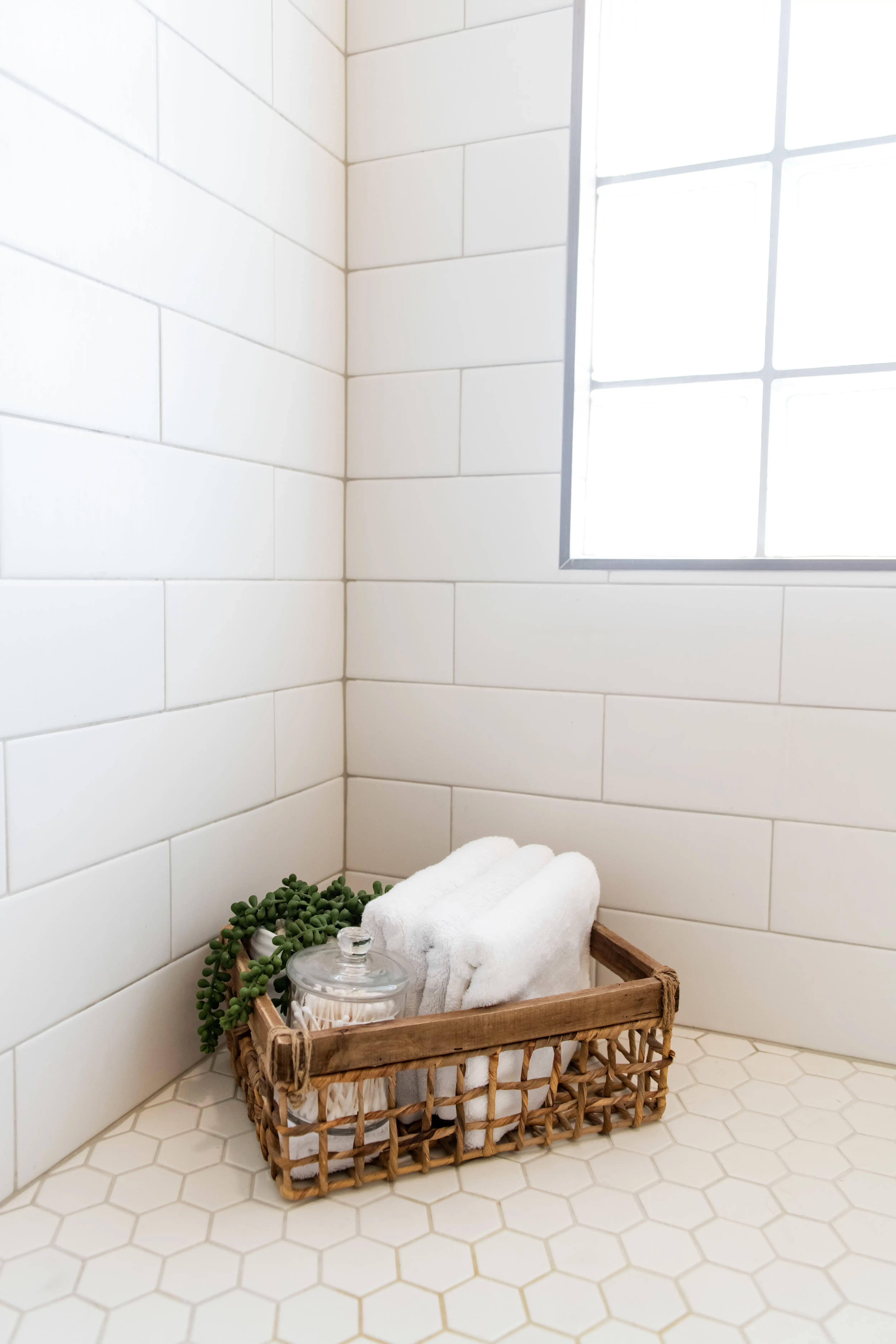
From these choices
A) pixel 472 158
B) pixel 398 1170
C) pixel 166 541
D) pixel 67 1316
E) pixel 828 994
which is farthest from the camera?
pixel 472 158

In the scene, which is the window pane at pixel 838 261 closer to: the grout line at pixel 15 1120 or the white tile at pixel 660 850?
the white tile at pixel 660 850

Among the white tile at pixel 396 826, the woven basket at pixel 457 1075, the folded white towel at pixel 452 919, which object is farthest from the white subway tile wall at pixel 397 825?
the woven basket at pixel 457 1075

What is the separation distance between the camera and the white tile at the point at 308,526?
117cm

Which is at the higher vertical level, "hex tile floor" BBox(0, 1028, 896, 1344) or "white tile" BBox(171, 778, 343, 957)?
"white tile" BBox(171, 778, 343, 957)

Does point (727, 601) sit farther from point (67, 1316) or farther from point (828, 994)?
point (67, 1316)

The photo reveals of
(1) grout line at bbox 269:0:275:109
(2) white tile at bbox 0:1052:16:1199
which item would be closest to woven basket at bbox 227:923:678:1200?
(2) white tile at bbox 0:1052:16:1199

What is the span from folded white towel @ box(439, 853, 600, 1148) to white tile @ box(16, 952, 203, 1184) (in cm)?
32

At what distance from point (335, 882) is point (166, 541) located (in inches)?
16.3

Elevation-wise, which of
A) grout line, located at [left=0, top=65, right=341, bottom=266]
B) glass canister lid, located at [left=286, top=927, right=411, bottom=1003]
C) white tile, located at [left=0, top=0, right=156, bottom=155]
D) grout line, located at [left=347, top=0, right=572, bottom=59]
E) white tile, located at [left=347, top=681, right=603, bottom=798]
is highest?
grout line, located at [left=347, top=0, right=572, bottom=59]

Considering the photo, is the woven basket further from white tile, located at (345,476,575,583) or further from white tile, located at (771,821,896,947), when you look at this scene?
white tile, located at (345,476,575,583)

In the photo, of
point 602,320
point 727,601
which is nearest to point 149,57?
point 602,320

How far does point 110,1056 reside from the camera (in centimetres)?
92

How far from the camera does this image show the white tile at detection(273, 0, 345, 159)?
1141 millimetres

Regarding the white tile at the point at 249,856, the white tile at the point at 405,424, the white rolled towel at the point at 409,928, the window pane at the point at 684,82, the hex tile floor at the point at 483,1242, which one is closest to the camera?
the hex tile floor at the point at 483,1242
